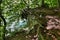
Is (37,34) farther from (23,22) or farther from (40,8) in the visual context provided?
(40,8)

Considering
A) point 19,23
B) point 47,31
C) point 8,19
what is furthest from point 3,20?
point 47,31

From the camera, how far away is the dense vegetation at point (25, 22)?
77.1 inches

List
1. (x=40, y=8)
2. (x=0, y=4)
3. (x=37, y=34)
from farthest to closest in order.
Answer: (x=40, y=8), (x=0, y=4), (x=37, y=34)

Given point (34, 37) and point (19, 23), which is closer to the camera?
point (34, 37)

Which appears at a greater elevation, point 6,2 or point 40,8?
point 6,2

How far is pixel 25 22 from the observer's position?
2.15m

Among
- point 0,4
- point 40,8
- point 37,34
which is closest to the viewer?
point 37,34

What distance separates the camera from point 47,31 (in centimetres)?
197

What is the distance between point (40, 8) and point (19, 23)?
0.44 m

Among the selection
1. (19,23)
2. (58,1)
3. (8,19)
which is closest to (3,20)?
(8,19)

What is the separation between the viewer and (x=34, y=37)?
1.97m

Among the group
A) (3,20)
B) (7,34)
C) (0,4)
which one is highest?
(0,4)

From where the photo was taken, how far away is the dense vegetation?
77.1 inches

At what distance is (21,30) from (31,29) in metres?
0.19
